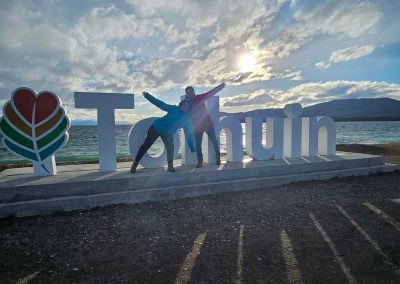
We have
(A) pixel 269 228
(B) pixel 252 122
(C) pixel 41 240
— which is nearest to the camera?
(C) pixel 41 240

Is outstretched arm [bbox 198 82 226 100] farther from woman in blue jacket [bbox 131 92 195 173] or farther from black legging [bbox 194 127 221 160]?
black legging [bbox 194 127 221 160]

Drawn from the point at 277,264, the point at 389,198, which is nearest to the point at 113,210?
the point at 277,264

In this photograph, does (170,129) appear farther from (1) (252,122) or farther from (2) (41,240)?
(2) (41,240)

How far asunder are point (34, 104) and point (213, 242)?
16.1 ft

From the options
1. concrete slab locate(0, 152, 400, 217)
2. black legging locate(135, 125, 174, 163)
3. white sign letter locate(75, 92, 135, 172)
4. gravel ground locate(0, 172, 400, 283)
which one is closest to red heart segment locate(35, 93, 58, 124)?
white sign letter locate(75, 92, 135, 172)

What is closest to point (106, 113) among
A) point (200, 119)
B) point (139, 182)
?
point (139, 182)

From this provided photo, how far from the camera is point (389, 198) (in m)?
6.57

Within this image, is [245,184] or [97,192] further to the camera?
[245,184]

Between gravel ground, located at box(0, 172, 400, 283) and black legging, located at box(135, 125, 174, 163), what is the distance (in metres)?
1.35

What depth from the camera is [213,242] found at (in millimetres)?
4355

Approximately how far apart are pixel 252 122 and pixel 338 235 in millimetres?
4356

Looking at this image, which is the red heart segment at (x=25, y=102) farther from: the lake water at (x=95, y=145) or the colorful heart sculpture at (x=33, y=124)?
the lake water at (x=95, y=145)

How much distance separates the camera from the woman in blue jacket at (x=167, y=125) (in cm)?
692

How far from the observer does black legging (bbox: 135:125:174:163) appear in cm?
692
